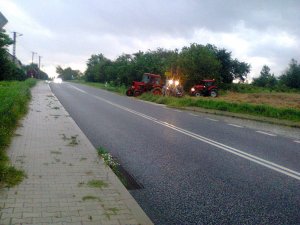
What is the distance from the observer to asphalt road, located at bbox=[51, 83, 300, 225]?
5.60 meters

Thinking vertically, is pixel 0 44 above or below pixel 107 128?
above

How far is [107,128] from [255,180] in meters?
7.93

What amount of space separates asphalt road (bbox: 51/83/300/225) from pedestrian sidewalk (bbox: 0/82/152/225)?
51 cm

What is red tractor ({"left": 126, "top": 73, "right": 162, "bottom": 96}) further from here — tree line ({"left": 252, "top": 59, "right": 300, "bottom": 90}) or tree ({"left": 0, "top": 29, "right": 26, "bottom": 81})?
tree line ({"left": 252, "top": 59, "right": 300, "bottom": 90})

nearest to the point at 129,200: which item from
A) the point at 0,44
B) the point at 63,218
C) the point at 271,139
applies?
the point at 63,218

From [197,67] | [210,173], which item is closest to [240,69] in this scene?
[197,67]

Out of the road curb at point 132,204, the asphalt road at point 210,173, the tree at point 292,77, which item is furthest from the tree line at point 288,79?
the road curb at point 132,204

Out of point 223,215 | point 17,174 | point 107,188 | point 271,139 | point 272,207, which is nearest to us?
point 223,215

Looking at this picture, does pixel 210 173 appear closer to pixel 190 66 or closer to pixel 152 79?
pixel 152 79

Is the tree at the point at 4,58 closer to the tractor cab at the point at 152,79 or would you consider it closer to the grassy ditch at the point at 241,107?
the tractor cab at the point at 152,79

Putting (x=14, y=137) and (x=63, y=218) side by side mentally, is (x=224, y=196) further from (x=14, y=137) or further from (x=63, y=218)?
(x=14, y=137)

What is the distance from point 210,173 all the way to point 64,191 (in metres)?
3.07

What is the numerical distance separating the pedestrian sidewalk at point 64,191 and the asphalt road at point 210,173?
51cm

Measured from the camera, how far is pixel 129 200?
5.70 meters
